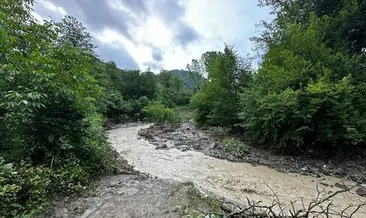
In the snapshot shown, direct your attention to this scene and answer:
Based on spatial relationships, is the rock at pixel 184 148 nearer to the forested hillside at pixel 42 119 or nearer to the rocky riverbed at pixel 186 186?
the rocky riverbed at pixel 186 186

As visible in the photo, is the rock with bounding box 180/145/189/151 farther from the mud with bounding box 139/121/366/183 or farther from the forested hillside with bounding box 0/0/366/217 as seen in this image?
the forested hillside with bounding box 0/0/366/217

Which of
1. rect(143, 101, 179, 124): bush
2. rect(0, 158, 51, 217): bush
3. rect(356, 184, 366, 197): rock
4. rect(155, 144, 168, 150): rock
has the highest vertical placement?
rect(143, 101, 179, 124): bush

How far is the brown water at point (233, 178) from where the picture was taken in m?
5.45

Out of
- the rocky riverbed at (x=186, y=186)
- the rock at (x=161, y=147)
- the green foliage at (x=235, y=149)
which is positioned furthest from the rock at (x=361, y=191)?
the rock at (x=161, y=147)

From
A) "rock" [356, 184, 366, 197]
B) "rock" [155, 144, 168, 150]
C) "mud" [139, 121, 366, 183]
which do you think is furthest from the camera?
"rock" [155, 144, 168, 150]

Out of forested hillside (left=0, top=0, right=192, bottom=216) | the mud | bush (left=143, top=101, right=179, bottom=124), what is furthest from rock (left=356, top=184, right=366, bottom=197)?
bush (left=143, top=101, right=179, bottom=124)

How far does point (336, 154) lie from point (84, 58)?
28.5 feet

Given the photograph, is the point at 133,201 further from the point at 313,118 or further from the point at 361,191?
the point at 313,118

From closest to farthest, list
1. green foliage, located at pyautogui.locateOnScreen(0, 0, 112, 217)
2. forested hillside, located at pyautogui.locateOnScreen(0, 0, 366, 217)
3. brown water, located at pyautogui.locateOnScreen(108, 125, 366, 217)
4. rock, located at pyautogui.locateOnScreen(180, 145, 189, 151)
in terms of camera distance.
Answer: green foliage, located at pyautogui.locateOnScreen(0, 0, 112, 217) → forested hillside, located at pyautogui.locateOnScreen(0, 0, 366, 217) → brown water, located at pyautogui.locateOnScreen(108, 125, 366, 217) → rock, located at pyautogui.locateOnScreen(180, 145, 189, 151)

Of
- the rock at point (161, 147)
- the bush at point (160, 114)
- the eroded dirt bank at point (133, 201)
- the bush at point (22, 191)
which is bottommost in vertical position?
the rock at point (161, 147)

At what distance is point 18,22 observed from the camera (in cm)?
436

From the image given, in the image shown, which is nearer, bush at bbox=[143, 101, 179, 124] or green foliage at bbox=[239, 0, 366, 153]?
green foliage at bbox=[239, 0, 366, 153]

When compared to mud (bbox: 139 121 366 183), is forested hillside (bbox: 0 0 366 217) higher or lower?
higher

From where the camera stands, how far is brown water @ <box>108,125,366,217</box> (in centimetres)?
545
